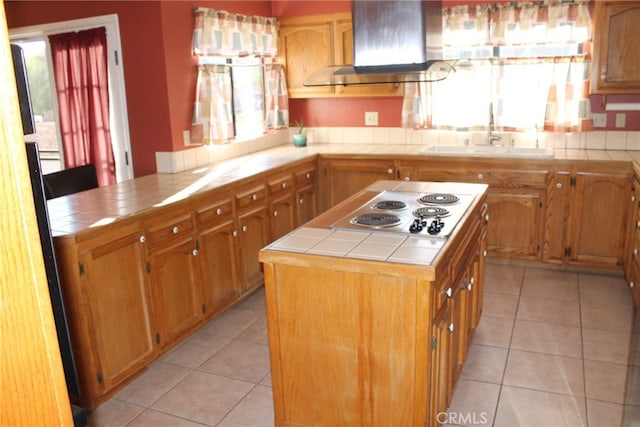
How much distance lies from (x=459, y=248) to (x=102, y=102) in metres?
3.07

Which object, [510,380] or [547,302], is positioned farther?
[547,302]

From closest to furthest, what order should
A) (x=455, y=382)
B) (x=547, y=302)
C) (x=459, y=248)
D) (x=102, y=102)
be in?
1. (x=459, y=248)
2. (x=455, y=382)
3. (x=547, y=302)
4. (x=102, y=102)

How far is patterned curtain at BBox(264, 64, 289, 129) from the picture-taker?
5.02 metres

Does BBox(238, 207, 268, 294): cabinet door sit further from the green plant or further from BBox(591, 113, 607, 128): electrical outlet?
BBox(591, 113, 607, 128): electrical outlet

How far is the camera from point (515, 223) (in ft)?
14.0

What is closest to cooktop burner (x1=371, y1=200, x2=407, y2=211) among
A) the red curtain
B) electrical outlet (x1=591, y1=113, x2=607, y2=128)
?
the red curtain

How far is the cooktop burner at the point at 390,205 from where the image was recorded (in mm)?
2659

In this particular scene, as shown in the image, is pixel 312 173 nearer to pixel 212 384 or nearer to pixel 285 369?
pixel 212 384

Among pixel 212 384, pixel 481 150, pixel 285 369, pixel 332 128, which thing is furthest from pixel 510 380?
pixel 332 128

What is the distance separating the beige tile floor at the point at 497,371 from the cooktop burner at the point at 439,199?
3.00ft

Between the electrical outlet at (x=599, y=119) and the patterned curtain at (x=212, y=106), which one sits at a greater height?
the patterned curtain at (x=212, y=106)

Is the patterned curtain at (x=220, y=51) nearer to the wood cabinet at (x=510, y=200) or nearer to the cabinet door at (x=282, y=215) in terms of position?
the cabinet door at (x=282, y=215)

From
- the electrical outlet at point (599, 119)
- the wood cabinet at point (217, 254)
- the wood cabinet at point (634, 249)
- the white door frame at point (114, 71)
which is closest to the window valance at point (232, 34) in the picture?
the white door frame at point (114, 71)

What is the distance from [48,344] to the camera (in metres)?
0.57
